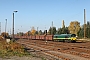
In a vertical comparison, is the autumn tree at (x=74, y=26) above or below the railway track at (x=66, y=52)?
above

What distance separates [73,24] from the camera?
125562 millimetres

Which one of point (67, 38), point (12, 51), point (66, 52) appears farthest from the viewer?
point (67, 38)

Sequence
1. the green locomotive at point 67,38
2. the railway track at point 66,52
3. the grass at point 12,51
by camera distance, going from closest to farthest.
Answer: the grass at point 12,51
the railway track at point 66,52
the green locomotive at point 67,38

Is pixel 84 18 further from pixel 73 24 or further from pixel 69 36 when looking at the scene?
pixel 73 24

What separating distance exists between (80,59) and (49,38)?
5947cm

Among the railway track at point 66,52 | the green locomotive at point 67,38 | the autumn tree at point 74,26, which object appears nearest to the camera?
the railway track at point 66,52

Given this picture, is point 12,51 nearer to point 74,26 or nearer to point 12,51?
point 12,51

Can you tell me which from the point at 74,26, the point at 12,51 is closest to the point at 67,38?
the point at 12,51

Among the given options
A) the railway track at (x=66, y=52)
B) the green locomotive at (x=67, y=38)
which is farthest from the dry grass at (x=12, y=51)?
the green locomotive at (x=67, y=38)

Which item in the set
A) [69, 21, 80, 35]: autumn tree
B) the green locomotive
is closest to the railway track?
the green locomotive

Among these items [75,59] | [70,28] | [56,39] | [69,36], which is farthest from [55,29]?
[75,59]

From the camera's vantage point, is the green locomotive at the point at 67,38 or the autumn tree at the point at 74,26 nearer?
the green locomotive at the point at 67,38

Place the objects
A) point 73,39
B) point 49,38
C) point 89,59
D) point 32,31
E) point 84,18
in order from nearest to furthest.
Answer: point 89,59
point 73,39
point 84,18
point 49,38
point 32,31

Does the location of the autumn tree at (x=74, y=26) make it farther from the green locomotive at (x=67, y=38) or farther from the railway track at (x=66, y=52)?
the railway track at (x=66, y=52)
